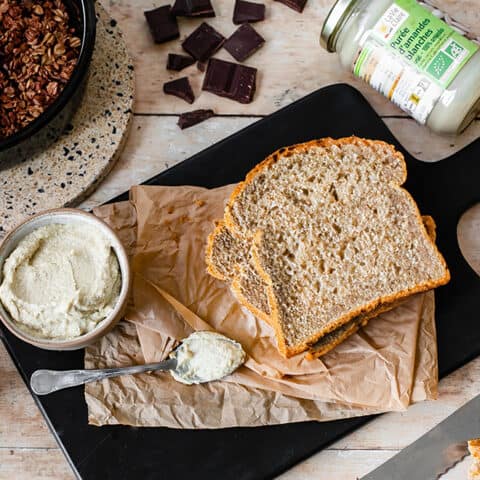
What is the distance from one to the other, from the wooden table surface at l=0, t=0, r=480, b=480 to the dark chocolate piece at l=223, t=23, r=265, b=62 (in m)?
0.02

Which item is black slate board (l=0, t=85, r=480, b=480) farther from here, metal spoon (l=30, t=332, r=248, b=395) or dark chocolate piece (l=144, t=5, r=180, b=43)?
dark chocolate piece (l=144, t=5, r=180, b=43)

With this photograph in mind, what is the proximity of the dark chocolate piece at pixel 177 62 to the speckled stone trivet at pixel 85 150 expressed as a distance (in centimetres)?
9

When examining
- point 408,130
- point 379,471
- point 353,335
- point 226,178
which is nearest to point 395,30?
point 408,130

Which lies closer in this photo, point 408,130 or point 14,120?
point 14,120

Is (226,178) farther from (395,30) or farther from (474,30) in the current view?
(474,30)

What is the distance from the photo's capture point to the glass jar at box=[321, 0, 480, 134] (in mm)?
1657

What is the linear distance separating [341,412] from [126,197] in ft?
2.09

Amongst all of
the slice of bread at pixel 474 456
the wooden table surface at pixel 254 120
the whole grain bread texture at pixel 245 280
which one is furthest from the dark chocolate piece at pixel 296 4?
the slice of bread at pixel 474 456

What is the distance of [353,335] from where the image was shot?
1671 millimetres

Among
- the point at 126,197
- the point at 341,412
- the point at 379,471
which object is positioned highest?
the point at 126,197

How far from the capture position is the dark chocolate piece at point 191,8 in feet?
6.05

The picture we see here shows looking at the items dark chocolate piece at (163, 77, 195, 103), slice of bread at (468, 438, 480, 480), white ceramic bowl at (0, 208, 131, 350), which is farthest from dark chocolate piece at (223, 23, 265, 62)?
slice of bread at (468, 438, 480, 480)

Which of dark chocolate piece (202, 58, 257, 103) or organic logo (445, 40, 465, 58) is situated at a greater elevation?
organic logo (445, 40, 465, 58)

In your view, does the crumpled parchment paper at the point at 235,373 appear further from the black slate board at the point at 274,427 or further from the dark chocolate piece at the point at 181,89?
the dark chocolate piece at the point at 181,89
